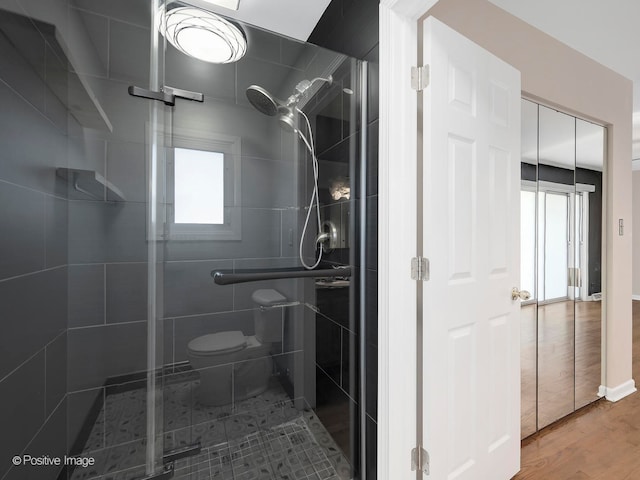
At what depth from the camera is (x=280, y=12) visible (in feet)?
5.51

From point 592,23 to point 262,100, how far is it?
86.8 inches

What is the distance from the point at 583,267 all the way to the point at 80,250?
10.4ft

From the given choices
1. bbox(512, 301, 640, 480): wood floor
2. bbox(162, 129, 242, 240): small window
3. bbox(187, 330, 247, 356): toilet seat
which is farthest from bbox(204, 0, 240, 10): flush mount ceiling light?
bbox(512, 301, 640, 480): wood floor

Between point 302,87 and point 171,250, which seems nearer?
point 171,250

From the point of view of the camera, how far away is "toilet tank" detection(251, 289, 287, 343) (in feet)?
4.49

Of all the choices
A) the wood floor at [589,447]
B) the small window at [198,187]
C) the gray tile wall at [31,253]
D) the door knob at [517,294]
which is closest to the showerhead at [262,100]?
the small window at [198,187]

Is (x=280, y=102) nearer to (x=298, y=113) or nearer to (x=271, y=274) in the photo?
(x=298, y=113)

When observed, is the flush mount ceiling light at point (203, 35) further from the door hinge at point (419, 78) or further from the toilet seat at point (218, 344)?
the toilet seat at point (218, 344)

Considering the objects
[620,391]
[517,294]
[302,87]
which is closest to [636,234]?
[620,391]

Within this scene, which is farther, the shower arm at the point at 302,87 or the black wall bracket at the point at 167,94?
the shower arm at the point at 302,87

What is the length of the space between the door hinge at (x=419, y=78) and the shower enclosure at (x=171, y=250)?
30cm

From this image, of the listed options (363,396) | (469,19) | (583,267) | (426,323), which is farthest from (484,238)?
(583,267)

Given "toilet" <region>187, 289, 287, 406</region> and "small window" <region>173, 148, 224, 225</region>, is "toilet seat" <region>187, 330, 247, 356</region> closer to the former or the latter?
"toilet" <region>187, 289, 287, 406</region>

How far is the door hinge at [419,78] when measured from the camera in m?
1.19
